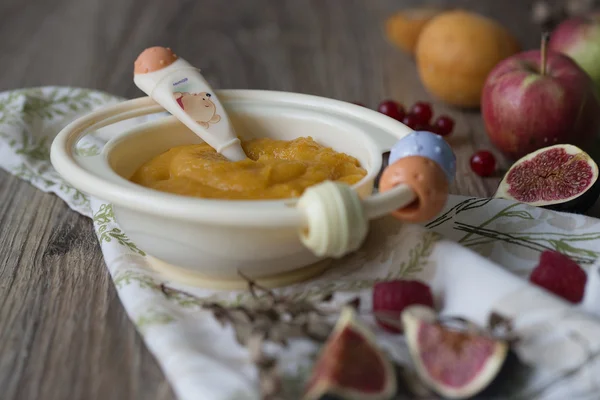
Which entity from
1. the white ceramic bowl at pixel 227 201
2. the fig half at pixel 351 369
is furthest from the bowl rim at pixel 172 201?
the fig half at pixel 351 369

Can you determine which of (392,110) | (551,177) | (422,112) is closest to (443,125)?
(422,112)

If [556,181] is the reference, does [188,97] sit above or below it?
above

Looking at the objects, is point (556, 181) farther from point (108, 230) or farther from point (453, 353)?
point (108, 230)

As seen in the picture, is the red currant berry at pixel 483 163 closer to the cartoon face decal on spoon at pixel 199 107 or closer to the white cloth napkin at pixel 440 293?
the white cloth napkin at pixel 440 293

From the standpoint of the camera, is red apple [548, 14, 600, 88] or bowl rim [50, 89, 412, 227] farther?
red apple [548, 14, 600, 88]

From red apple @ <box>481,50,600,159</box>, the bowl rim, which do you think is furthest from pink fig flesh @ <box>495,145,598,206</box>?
the bowl rim

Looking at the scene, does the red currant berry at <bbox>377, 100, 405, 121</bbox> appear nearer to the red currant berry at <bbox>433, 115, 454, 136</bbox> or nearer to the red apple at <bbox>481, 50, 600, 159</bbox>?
the red currant berry at <bbox>433, 115, 454, 136</bbox>

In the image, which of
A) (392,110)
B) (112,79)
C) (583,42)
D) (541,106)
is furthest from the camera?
(112,79)
